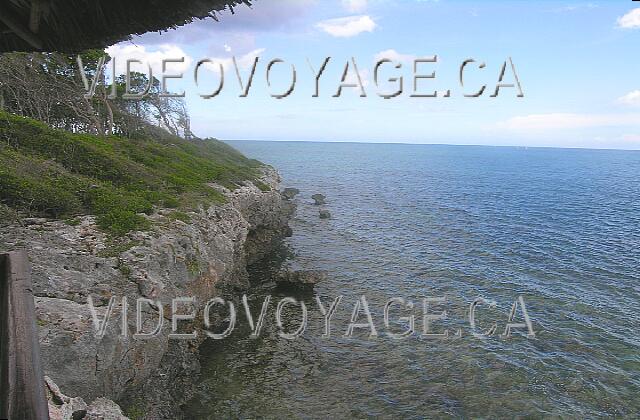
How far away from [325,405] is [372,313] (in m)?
9.61

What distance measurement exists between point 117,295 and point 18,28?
37.3ft

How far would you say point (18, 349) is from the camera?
316 centimetres

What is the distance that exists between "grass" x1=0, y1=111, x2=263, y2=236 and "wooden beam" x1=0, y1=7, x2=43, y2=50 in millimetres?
12839

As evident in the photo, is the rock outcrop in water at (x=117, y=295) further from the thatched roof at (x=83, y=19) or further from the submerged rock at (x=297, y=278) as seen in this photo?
the thatched roof at (x=83, y=19)

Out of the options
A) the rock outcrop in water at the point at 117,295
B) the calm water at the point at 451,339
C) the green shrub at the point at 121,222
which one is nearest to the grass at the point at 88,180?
the green shrub at the point at 121,222

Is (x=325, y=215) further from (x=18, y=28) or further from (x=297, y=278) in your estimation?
(x=18, y=28)

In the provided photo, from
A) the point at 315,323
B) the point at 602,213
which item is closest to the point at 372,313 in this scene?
the point at 315,323

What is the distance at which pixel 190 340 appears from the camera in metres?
19.8

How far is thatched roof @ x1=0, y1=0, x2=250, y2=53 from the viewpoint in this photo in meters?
4.85

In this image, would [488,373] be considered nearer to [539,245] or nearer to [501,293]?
[501,293]

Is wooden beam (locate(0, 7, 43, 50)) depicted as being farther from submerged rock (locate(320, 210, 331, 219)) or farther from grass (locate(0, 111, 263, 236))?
submerged rock (locate(320, 210, 331, 219))

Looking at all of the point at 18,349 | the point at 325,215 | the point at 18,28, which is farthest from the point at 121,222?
the point at 325,215

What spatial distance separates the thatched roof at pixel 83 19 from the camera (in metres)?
4.85

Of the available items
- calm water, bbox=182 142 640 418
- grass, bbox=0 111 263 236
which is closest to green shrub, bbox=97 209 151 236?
grass, bbox=0 111 263 236
